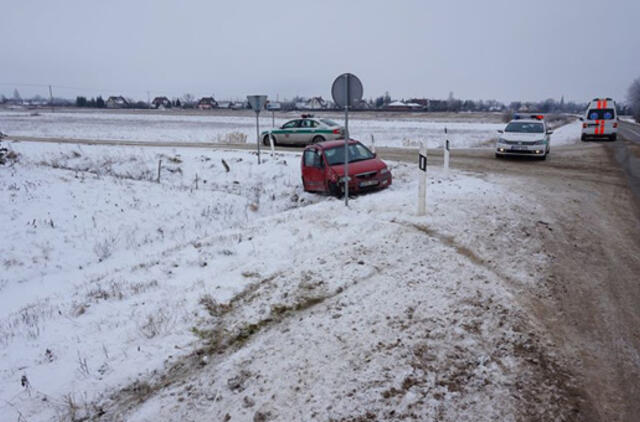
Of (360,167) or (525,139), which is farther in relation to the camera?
(525,139)

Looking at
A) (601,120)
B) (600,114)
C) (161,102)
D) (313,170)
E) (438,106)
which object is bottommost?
(313,170)

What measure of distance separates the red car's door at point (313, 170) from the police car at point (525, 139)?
879 centimetres

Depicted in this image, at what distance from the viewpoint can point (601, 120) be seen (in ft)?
84.7

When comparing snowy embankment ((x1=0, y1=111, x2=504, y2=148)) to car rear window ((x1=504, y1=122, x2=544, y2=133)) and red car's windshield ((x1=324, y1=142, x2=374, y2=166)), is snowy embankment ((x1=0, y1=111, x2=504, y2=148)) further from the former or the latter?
red car's windshield ((x1=324, y1=142, x2=374, y2=166))

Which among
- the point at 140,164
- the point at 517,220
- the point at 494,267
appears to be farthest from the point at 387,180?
the point at 140,164

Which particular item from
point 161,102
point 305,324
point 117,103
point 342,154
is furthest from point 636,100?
point 117,103

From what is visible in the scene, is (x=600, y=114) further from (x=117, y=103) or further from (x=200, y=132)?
(x=117, y=103)

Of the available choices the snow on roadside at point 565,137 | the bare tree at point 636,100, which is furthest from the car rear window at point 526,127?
the bare tree at point 636,100

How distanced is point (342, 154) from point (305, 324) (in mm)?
8182

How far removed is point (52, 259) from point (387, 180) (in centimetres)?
884

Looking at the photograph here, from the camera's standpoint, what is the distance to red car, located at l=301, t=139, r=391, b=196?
10.9 m

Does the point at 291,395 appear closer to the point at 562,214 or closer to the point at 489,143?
the point at 562,214

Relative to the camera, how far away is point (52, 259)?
9.35 metres

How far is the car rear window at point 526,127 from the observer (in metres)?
16.6
